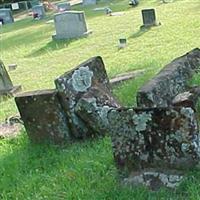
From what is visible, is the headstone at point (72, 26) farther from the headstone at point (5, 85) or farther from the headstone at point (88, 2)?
the headstone at point (88, 2)

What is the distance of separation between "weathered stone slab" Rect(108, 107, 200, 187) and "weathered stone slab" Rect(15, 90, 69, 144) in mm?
1526

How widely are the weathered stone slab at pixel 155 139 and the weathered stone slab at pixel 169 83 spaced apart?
0.72m

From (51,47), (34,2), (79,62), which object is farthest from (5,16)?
(79,62)

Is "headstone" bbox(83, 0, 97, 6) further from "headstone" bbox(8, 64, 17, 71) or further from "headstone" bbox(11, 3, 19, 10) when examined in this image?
"headstone" bbox(8, 64, 17, 71)

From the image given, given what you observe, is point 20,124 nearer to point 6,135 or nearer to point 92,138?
point 6,135

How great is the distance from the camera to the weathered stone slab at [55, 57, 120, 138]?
555cm

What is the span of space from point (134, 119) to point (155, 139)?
218mm

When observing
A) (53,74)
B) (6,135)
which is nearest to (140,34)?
(53,74)

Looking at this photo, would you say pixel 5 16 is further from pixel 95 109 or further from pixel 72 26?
pixel 95 109

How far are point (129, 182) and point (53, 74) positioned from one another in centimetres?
874

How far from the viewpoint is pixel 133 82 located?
752 cm

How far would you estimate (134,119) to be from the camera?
4.04 m

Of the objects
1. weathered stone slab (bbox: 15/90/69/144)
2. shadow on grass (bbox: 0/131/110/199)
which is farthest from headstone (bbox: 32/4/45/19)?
weathered stone slab (bbox: 15/90/69/144)

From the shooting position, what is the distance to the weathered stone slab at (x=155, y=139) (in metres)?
3.90
